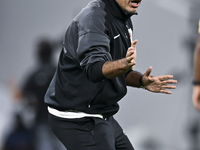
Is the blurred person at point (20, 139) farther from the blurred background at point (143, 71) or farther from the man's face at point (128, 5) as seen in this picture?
the man's face at point (128, 5)

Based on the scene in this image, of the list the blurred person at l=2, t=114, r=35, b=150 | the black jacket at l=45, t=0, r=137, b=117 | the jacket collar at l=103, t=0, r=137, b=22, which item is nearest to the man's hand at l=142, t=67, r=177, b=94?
the black jacket at l=45, t=0, r=137, b=117

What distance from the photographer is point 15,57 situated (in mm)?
5121

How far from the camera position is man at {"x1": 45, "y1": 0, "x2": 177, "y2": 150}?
8.41 ft

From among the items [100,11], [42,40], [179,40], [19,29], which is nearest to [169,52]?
[179,40]

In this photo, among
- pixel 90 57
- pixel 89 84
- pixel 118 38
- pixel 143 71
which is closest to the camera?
pixel 90 57

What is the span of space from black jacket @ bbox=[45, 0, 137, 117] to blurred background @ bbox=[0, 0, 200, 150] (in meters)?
1.99

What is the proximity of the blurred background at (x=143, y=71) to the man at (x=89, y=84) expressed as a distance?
1.96 m

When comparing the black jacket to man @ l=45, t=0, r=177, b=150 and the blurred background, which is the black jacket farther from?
the blurred background

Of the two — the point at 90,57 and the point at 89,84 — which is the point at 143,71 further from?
the point at 90,57

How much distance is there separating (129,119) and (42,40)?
4.65 ft

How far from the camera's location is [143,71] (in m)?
4.88

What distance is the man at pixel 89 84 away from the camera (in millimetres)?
2562

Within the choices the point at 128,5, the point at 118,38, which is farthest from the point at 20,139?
the point at 128,5

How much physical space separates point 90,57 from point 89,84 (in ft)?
1.01
